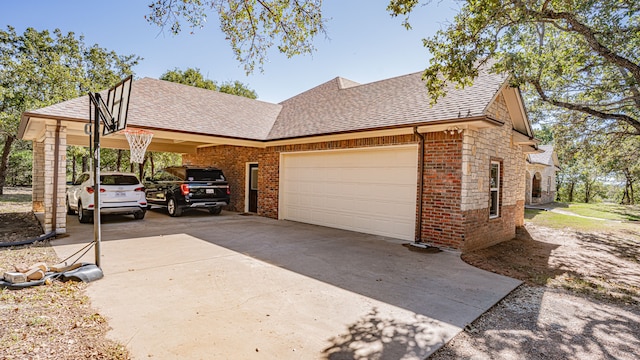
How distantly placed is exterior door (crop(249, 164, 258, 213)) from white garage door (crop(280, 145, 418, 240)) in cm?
200

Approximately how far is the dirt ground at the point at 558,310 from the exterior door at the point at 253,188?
28.7 feet

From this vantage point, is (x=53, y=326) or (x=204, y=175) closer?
(x=53, y=326)

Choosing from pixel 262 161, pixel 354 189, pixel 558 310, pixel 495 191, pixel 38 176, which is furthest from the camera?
pixel 262 161

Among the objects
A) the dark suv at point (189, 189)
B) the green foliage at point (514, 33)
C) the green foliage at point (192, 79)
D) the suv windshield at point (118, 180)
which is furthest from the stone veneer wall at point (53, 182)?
the green foliage at point (192, 79)

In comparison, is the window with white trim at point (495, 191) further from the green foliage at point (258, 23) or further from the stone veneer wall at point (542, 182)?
the stone veneer wall at point (542, 182)

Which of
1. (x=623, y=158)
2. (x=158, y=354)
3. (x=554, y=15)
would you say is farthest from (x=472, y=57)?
(x=623, y=158)

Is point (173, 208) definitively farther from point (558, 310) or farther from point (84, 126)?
point (558, 310)

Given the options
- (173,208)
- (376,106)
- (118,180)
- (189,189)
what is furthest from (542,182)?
(118,180)

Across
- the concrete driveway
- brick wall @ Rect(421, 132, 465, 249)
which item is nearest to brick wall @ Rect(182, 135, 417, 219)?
brick wall @ Rect(421, 132, 465, 249)

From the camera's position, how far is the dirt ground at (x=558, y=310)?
3.16m

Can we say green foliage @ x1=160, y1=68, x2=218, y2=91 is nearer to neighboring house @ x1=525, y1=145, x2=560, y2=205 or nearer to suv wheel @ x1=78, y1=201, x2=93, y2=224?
suv wheel @ x1=78, y1=201, x2=93, y2=224

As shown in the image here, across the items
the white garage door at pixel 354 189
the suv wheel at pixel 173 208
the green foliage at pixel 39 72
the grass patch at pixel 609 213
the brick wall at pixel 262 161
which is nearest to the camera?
the white garage door at pixel 354 189

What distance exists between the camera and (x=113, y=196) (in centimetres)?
951

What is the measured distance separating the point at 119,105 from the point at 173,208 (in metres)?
7.07
